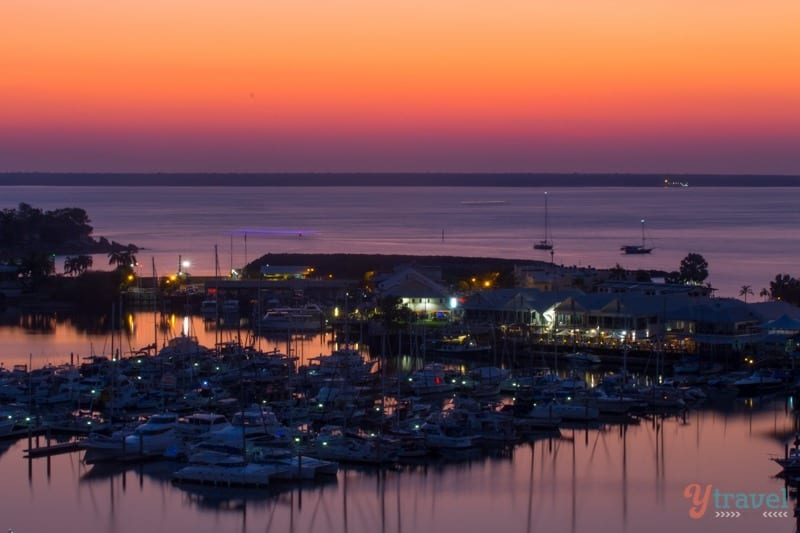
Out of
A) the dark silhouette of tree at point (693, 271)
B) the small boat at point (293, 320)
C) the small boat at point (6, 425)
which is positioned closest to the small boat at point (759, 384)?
the small boat at point (293, 320)

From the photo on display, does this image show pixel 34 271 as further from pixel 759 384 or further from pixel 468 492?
pixel 468 492

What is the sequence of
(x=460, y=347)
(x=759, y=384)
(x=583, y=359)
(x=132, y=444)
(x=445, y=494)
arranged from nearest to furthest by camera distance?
(x=445, y=494) → (x=132, y=444) → (x=759, y=384) → (x=583, y=359) → (x=460, y=347)

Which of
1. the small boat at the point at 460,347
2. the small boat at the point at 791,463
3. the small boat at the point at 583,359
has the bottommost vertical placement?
the small boat at the point at 791,463

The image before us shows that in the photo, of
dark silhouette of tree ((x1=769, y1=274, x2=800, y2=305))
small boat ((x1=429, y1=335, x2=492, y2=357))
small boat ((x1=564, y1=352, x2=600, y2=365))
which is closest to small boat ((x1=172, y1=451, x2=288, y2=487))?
small boat ((x1=564, y1=352, x2=600, y2=365))

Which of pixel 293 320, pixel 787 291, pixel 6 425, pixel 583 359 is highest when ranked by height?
pixel 787 291

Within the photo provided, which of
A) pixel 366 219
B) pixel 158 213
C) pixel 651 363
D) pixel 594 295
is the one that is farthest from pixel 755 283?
pixel 158 213

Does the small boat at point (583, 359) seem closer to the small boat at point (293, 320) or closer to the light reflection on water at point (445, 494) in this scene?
the small boat at point (293, 320)

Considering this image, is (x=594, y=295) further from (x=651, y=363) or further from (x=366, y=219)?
(x=366, y=219)

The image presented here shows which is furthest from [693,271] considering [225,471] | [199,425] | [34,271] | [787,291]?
[225,471]

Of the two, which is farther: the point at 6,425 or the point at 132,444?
the point at 6,425
